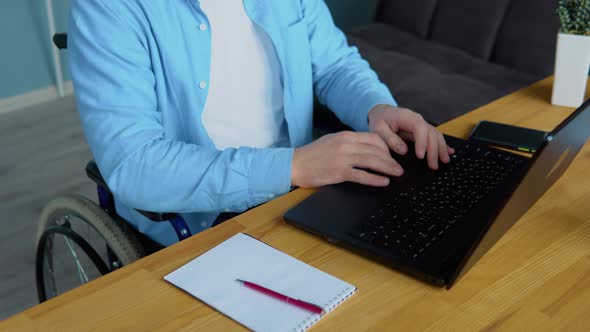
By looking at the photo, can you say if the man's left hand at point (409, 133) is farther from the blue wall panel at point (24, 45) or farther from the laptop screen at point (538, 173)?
the blue wall panel at point (24, 45)

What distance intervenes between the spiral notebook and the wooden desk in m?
0.01

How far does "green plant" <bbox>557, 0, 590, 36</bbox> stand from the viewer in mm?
1352

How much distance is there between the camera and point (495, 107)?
4.68 feet

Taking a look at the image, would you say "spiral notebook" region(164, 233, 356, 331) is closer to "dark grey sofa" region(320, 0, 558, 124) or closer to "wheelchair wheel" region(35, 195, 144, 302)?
"wheelchair wheel" region(35, 195, 144, 302)

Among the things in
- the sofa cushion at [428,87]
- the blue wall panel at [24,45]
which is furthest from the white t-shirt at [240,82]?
the blue wall panel at [24,45]

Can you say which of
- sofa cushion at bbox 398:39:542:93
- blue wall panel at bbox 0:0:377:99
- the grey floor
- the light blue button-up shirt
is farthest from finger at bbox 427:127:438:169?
blue wall panel at bbox 0:0:377:99

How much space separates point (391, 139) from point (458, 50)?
169 cm

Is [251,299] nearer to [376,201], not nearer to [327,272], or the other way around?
[327,272]

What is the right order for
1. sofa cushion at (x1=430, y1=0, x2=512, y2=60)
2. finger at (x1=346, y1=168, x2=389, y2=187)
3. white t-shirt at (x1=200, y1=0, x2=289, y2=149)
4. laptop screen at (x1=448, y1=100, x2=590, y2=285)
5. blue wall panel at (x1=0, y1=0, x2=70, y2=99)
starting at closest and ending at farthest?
laptop screen at (x1=448, y1=100, x2=590, y2=285) → finger at (x1=346, y1=168, x2=389, y2=187) → white t-shirt at (x1=200, y1=0, x2=289, y2=149) → sofa cushion at (x1=430, y1=0, x2=512, y2=60) → blue wall panel at (x1=0, y1=0, x2=70, y2=99)

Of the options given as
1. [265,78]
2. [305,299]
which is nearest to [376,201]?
[305,299]

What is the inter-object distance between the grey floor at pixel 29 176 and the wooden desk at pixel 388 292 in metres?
1.30

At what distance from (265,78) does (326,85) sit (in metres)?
0.17

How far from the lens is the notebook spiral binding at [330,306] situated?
777 mm

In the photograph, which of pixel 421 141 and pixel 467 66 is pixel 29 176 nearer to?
pixel 467 66
